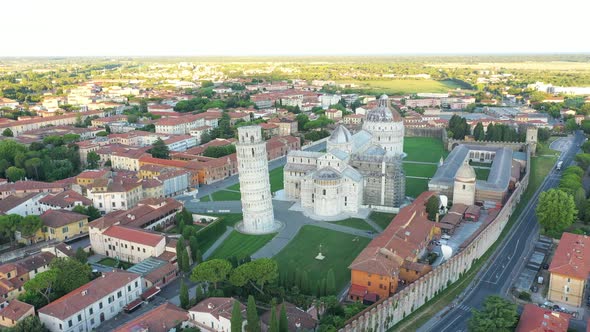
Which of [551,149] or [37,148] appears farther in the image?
[551,149]

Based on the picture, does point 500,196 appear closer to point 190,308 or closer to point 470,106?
point 190,308

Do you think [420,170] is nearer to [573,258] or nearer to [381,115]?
[381,115]

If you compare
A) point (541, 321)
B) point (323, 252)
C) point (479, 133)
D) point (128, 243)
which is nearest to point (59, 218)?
point (128, 243)

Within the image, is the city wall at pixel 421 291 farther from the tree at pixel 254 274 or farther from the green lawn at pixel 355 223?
the green lawn at pixel 355 223

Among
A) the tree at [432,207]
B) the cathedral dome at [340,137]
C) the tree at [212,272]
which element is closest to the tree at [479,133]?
the cathedral dome at [340,137]

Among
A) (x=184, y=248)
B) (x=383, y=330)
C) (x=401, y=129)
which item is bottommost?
(x=383, y=330)

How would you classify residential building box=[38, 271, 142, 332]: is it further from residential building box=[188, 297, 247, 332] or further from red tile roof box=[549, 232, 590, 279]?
red tile roof box=[549, 232, 590, 279]

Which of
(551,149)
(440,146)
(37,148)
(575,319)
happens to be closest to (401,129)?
(440,146)
